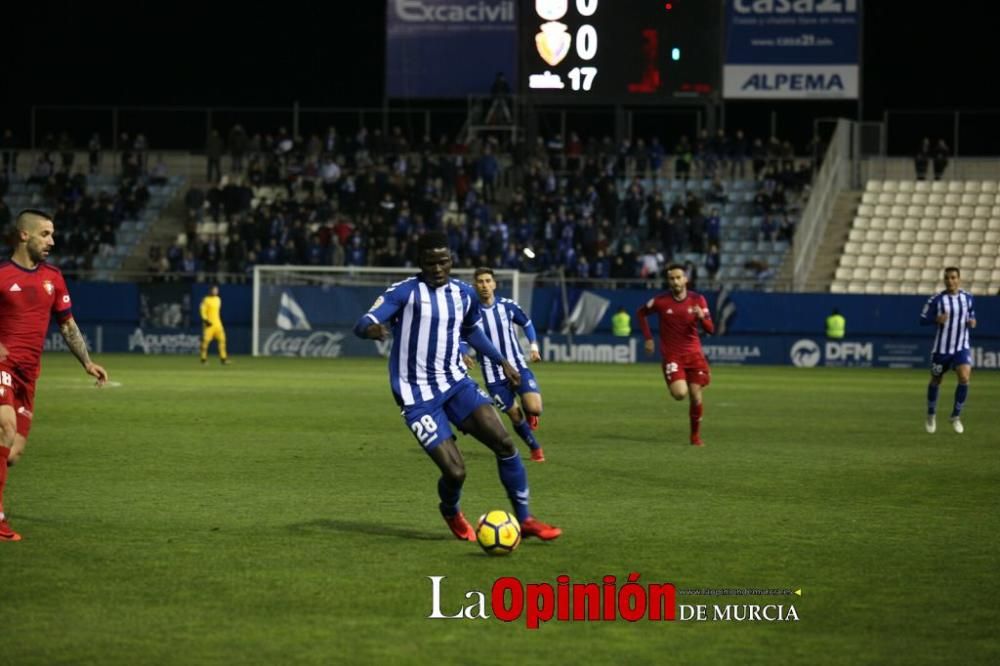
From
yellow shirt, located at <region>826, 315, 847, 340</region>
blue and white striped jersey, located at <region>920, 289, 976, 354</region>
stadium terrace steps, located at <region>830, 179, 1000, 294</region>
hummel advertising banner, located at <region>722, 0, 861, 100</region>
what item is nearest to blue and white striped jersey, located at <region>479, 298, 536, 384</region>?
blue and white striped jersey, located at <region>920, 289, 976, 354</region>

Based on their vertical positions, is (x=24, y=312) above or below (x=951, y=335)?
above

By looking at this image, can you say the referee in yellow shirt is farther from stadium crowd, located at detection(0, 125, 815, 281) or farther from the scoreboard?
the scoreboard

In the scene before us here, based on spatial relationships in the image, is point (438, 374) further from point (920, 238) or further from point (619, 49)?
point (920, 238)

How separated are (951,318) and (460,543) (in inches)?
495

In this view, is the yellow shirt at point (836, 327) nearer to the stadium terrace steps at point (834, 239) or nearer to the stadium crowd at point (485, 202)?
the stadium terrace steps at point (834, 239)

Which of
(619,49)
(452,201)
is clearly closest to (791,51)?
(619,49)

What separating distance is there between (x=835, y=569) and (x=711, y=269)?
A: 35.3 meters

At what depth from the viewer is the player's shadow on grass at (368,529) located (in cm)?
1112

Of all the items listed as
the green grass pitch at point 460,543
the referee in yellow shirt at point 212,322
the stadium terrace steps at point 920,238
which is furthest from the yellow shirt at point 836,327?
the green grass pitch at point 460,543

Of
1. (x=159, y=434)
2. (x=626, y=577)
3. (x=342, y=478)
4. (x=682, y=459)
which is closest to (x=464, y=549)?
(x=626, y=577)

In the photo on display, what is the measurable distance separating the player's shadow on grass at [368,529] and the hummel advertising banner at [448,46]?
37.4 meters

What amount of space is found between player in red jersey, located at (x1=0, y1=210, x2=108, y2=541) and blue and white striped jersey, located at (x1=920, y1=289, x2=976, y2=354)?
13.6m

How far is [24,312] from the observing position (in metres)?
11.1

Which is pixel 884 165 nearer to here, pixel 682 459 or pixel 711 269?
pixel 711 269
